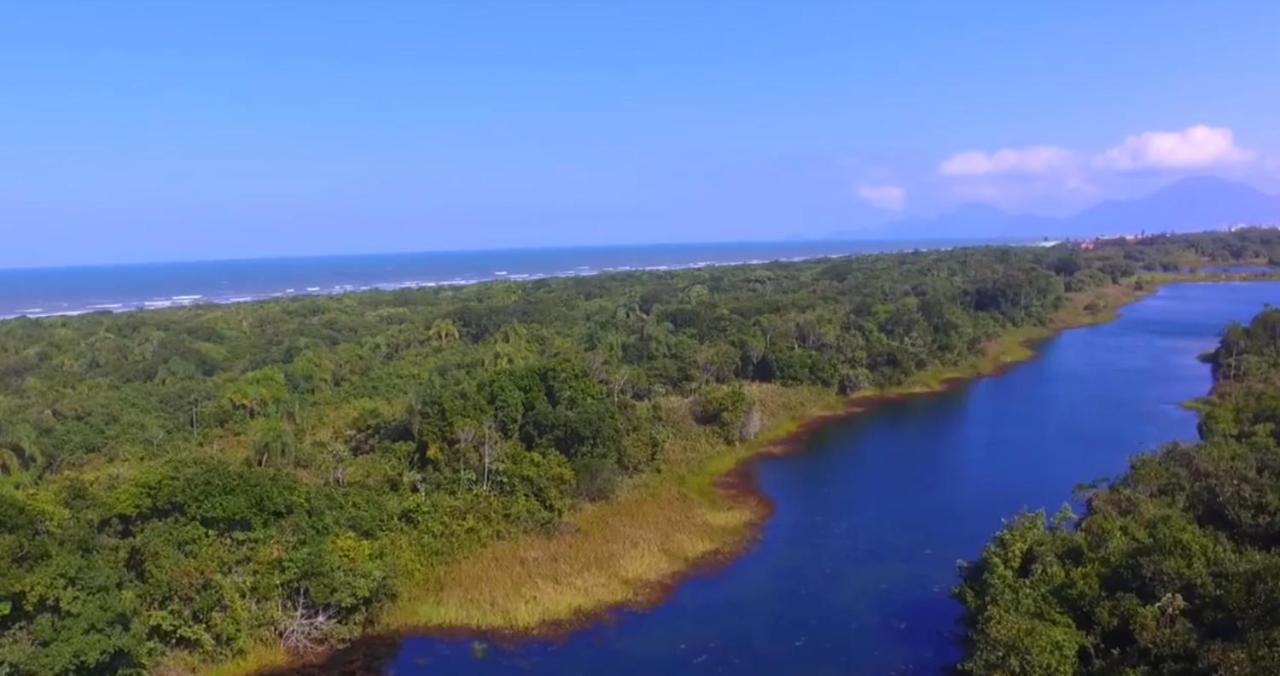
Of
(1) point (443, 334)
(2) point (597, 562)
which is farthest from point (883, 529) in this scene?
(1) point (443, 334)

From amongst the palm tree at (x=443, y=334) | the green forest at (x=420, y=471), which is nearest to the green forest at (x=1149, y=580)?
the green forest at (x=420, y=471)

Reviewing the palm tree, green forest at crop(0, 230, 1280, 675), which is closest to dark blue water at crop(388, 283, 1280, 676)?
green forest at crop(0, 230, 1280, 675)

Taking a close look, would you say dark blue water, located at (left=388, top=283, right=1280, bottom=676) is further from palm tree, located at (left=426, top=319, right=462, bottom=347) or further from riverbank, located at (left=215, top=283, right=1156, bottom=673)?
palm tree, located at (left=426, top=319, right=462, bottom=347)

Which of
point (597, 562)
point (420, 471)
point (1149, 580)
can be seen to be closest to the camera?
point (1149, 580)

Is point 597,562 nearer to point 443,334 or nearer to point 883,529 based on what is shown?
point 883,529

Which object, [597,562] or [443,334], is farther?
[443,334]

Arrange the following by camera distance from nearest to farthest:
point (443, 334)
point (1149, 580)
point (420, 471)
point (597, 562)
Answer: point (1149, 580), point (597, 562), point (420, 471), point (443, 334)

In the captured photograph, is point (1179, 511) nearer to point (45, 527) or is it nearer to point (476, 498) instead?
point (476, 498)
